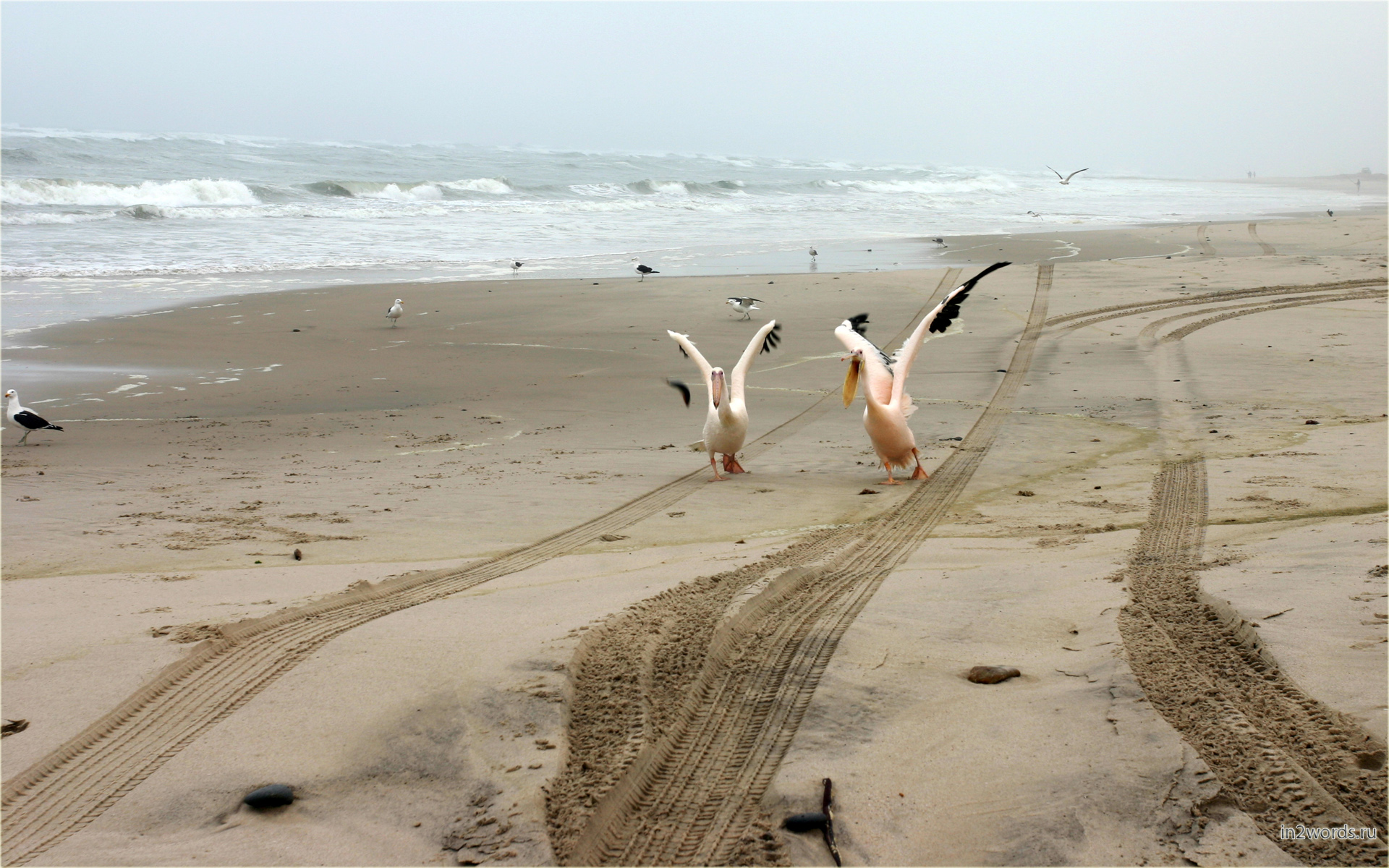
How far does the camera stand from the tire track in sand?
2.92m

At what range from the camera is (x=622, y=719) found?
11.7 ft

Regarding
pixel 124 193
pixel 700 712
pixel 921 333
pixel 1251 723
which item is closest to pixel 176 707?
pixel 700 712

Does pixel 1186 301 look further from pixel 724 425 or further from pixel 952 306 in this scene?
pixel 724 425

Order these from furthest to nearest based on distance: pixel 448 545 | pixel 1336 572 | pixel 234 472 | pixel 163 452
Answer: pixel 163 452 → pixel 234 472 → pixel 448 545 → pixel 1336 572

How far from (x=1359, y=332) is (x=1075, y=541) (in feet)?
32.2

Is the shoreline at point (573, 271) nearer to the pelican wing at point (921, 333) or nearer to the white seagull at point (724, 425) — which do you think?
the pelican wing at point (921, 333)

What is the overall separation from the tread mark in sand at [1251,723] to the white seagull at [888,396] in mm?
3361

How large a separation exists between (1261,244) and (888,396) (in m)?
20.6

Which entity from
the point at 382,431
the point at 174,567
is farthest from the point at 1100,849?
the point at 382,431

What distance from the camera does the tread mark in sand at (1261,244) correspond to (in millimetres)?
22102

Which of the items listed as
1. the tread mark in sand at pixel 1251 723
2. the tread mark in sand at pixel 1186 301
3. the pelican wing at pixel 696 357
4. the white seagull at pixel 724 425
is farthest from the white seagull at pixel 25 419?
the tread mark in sand at pixel 1186 301

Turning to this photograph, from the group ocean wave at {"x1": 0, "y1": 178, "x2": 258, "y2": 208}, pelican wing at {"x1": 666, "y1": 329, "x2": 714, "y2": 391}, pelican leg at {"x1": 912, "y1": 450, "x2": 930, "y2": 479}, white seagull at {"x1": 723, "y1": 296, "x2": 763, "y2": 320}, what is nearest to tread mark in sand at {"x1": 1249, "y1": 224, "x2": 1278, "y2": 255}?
white seagull at {"x1": 723, "y1": 296, "x2": 763, "y2": 320}

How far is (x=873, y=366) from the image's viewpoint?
8391mm

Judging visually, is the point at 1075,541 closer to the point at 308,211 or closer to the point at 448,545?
the point at 448,545
